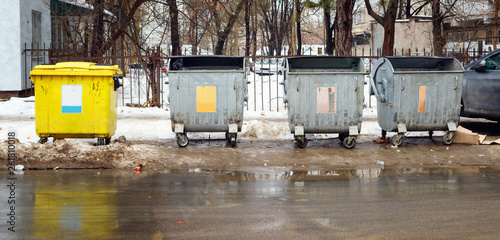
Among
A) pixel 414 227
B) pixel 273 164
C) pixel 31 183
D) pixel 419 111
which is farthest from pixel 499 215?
pixel 31 183

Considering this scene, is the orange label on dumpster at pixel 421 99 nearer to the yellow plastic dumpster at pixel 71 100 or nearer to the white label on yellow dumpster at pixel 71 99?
the yellow plastic dumpster at pixel 71 100

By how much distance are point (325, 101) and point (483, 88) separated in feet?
11.0

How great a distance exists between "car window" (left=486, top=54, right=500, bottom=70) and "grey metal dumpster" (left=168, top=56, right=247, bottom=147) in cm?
465

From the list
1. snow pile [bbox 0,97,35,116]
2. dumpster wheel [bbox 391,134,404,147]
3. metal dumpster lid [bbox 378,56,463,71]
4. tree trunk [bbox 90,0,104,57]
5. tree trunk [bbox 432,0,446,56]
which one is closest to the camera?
dumpster wheel [bbox 391,134,404,147]

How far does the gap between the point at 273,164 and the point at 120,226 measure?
10.8 feet

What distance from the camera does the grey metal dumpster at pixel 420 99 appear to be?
8359mm

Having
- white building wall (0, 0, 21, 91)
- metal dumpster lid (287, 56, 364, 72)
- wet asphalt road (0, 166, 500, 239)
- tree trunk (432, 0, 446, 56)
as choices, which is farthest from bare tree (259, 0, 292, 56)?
wet asphalt road (0, 166, 500, 239)

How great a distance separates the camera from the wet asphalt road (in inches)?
166

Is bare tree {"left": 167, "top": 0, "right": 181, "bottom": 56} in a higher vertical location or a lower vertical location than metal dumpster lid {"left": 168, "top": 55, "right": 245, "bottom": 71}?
higher

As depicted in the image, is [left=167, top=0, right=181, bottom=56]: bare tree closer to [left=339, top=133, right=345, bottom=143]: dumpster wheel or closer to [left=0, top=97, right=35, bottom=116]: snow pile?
[left=0, top=97, right=35, bottom=116]: snow pile

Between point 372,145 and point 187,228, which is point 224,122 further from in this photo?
point 187,228

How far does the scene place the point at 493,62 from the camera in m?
9.61

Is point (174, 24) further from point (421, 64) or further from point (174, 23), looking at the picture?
point (421, 64)

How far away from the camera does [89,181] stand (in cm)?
621
